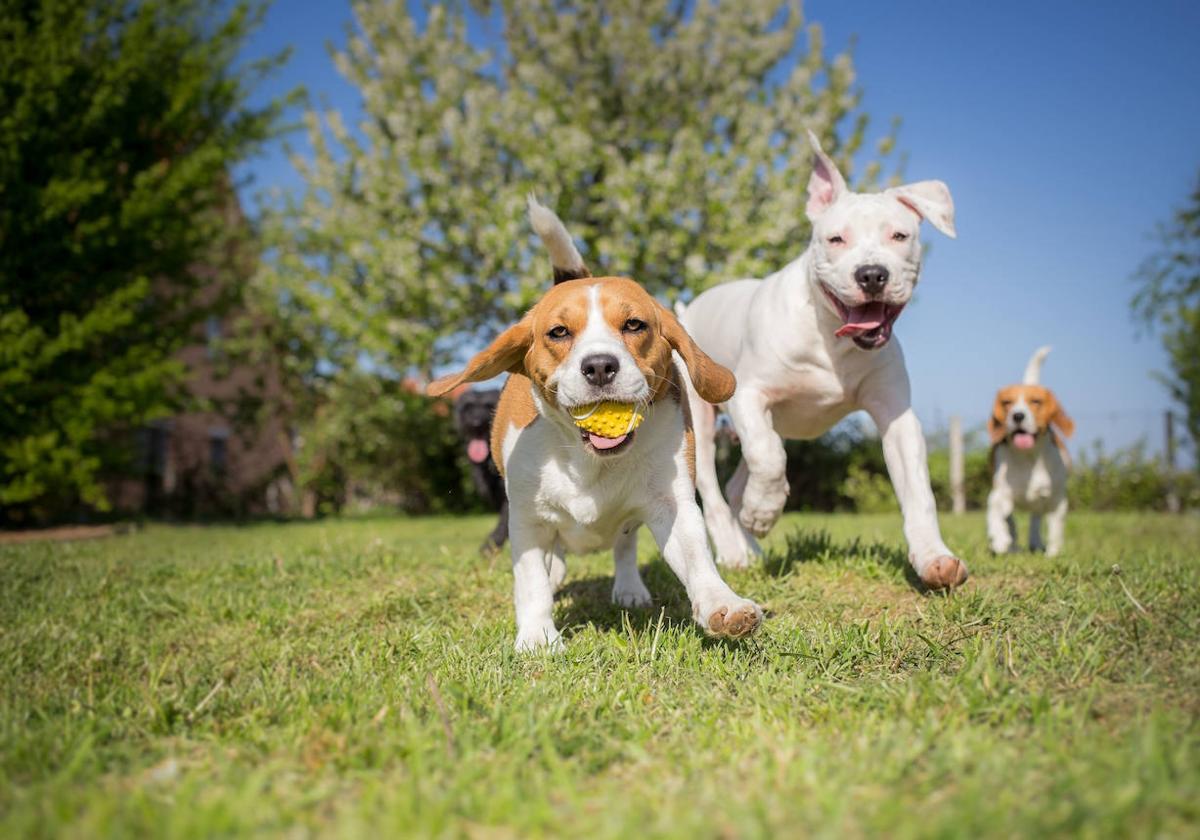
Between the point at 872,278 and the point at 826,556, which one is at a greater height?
the point at 872,278

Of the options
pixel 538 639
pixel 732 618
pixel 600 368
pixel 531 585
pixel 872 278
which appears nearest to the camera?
pixel 732 618

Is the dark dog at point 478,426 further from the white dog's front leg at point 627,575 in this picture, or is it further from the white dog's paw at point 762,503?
the white dog's paw at point 762,503

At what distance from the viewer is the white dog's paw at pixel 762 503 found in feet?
13.5

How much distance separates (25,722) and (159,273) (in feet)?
41.3

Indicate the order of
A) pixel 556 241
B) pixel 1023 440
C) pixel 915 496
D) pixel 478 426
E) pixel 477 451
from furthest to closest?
pixel 478 426
pixel 477 451
pixel 1023 440
pixel 915 496
pixel 556 241

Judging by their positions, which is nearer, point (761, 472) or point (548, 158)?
point (761, 472)

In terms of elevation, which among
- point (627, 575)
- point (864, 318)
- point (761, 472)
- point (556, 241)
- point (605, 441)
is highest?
point (556, 241)

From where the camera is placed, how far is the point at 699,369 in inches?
129

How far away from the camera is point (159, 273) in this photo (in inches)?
527

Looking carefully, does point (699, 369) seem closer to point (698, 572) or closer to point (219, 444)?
point (698, 572)

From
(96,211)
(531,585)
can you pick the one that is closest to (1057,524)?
(531,585)

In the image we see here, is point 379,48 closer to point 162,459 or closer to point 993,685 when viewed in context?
point 162,459

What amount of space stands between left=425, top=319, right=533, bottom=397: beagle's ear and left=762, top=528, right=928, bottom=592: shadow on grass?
190 cm

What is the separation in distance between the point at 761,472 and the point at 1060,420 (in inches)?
190
